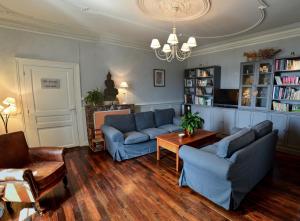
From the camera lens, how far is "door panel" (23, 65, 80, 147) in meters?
3.51

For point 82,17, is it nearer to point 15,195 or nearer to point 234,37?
point 15,195

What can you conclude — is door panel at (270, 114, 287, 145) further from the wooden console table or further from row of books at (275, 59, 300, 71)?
the wooden console table

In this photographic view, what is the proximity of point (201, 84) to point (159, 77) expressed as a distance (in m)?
1.40

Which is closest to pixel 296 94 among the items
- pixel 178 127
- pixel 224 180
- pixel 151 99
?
pixel 178 127

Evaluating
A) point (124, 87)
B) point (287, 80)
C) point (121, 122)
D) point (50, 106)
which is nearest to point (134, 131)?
point (121, 122)

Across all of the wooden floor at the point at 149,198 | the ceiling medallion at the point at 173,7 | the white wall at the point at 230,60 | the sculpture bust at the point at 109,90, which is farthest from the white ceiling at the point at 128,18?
the wooden floor at the point at 149,198

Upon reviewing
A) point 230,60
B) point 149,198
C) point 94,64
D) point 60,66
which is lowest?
point 149,198

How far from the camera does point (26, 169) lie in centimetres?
183

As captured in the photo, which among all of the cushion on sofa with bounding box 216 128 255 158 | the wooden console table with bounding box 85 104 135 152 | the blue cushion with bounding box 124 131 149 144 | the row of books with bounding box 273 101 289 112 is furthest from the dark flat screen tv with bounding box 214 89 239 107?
the wooden console table with bounding box 85 104 135 152

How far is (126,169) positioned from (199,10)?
3043mm

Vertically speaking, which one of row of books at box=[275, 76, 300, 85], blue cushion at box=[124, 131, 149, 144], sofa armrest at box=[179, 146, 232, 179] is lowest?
blue cushion at box=[124, 131, 149, 144]

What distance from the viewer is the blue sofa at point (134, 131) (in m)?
3.33

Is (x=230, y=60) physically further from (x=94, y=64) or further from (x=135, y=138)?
(x=94, y=64)

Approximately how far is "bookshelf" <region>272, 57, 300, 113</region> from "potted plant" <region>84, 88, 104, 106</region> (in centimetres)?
411
